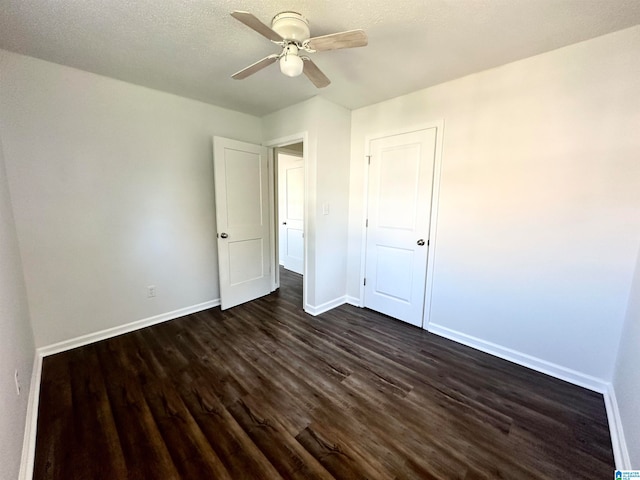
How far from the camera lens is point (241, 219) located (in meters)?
3.28

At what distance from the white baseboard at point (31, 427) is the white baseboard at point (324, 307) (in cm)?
221

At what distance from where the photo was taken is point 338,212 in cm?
321

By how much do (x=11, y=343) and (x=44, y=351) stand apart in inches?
42.5

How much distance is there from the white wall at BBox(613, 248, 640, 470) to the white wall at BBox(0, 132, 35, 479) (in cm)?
275

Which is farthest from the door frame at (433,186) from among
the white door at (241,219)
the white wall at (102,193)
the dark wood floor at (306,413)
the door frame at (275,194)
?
the white wall at (102,193)

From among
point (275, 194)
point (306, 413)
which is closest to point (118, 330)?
point (306, 413)

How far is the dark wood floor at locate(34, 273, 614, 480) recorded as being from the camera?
1363 mm

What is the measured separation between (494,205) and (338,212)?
1.58 meters

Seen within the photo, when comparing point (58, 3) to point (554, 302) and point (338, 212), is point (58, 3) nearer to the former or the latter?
point (338, 212)

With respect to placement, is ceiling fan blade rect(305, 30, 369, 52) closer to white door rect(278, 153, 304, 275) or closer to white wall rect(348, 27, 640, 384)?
white wall rect(348, 27, 640, 384)

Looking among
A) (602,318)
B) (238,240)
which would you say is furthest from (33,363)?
(602,318)

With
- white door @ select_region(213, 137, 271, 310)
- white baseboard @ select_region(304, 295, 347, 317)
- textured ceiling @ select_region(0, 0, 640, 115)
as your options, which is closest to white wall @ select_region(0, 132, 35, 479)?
textured ceiling @ select_region(0, 0, 640, 115)

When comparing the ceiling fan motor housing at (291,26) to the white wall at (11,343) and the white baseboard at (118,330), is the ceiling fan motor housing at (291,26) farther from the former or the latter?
the white baseboard at (118,330)

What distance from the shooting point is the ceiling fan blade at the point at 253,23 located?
47.4 inches
